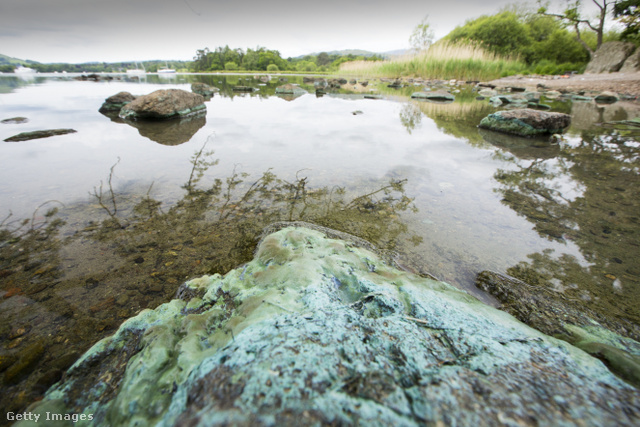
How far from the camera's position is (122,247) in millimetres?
2297

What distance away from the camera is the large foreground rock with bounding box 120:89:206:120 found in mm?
7203

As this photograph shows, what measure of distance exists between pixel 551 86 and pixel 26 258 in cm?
2355

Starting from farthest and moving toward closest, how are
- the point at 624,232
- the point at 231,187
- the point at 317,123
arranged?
the point at 317,123
the point at 231,187
the point at 624,232

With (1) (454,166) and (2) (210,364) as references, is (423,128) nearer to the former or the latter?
(1) (454,166)

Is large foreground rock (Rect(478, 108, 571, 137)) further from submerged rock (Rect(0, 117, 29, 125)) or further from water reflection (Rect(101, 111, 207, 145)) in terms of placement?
submerged rock (Rect(0, 117, 29, 125))

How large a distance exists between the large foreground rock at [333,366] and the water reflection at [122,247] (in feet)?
1.56

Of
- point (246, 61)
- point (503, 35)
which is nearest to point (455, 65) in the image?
point (503, 35)

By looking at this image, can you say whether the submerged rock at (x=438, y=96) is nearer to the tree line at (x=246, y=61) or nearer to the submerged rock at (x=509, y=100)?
the submerged rock at (x=509, y=100)

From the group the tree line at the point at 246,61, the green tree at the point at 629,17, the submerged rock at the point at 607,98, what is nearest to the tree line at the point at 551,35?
the green tree at the point at 629,17

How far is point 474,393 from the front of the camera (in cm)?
76

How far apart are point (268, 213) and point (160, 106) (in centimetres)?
670

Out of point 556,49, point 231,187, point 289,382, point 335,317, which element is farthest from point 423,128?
point 556,49

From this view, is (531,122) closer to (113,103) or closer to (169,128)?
(169,128)

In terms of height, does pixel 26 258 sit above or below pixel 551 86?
below
